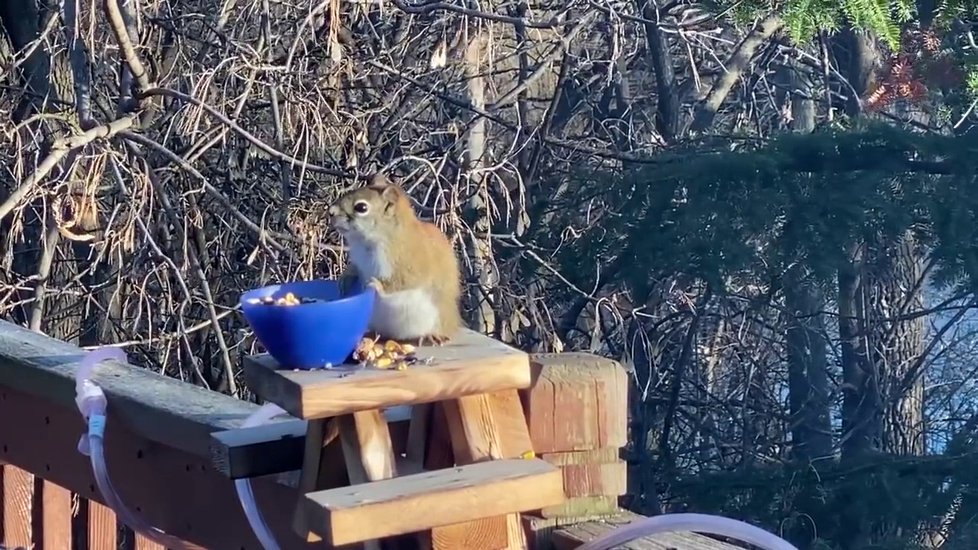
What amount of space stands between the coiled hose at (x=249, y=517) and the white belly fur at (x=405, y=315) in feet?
0.62

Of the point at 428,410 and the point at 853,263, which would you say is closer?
the point at 428,410

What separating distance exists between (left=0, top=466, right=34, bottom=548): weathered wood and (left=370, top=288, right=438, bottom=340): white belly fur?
0.74 m

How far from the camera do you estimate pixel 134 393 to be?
162cm

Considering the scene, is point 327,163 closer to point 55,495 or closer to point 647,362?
point 647,362

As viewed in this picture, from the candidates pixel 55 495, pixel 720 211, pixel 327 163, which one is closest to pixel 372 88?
pixel 327 163

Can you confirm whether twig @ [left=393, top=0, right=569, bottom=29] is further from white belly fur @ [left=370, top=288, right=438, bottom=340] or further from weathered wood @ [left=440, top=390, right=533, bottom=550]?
weathered wood @ [left=440, top=390, right=533, bottom=550]

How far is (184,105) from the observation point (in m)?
3.89

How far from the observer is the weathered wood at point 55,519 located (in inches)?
76.2

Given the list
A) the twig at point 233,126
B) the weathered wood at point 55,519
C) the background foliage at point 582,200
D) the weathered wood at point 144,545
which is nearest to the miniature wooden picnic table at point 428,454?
the weathered wood at point 144,545

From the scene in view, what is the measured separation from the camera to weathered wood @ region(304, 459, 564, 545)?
41.4 inches

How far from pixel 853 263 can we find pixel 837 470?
2.07 ft

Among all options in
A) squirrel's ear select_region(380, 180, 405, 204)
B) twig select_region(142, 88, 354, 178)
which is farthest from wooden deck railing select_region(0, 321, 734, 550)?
twig select_region(142, 88, 354, 178)

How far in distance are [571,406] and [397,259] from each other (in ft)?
2.81

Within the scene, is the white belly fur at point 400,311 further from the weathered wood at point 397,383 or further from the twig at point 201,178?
the twig at point 201,178
